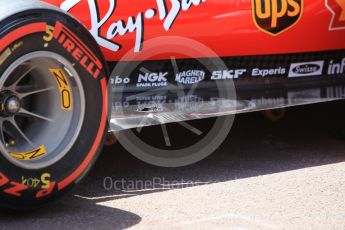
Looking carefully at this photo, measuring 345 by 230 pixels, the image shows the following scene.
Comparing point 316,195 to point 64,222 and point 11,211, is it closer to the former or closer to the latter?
point 64,222

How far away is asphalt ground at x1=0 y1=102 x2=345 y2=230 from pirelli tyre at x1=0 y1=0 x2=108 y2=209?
22 cm

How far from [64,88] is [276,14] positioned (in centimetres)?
144

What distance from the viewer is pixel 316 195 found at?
12.9 ft

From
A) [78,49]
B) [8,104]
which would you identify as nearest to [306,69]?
[78,49]

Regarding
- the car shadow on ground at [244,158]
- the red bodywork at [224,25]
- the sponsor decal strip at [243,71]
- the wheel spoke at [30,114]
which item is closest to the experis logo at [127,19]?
the red bodywork at [224,25]

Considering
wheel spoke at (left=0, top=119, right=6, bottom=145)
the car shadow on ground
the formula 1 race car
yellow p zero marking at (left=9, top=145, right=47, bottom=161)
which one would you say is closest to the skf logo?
the formula 1 race car

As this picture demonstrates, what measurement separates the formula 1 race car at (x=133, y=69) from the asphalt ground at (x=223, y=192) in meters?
0.23

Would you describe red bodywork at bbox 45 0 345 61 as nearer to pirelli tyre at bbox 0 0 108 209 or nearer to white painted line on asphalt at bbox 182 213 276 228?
pirelli tyre at bbox 0 0 108 209

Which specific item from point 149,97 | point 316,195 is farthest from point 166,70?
point 316,195

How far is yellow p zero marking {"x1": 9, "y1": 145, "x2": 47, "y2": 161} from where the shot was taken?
11.2 feet

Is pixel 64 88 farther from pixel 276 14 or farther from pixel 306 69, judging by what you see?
pixel 306 69

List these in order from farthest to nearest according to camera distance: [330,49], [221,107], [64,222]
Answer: [330,49], [221,107], [64,222]

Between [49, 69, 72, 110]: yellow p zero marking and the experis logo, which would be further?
the experis logo

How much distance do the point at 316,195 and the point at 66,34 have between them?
1.66 meters
